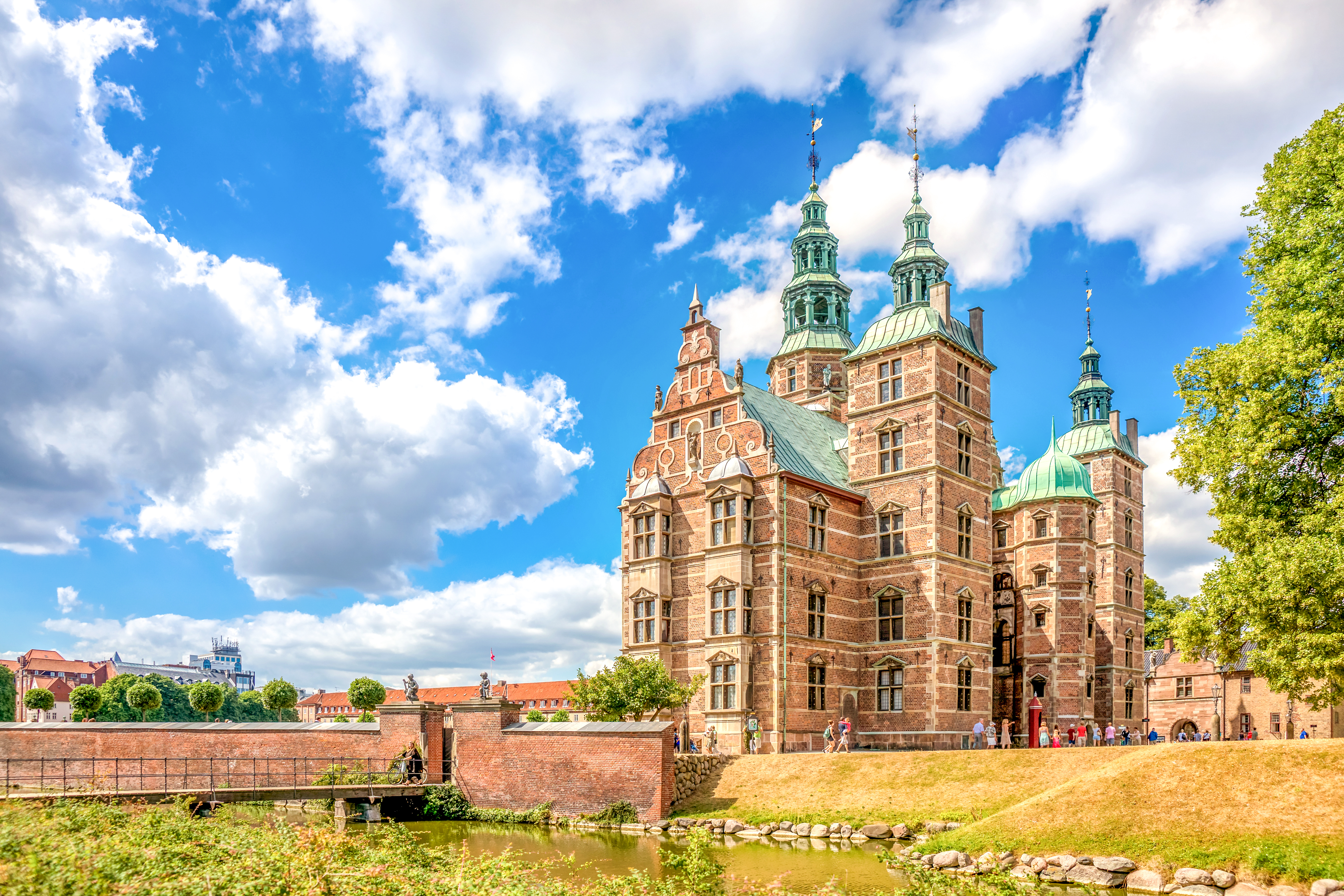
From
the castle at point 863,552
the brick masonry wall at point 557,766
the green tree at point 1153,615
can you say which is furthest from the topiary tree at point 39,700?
the green tree at point 1153,615

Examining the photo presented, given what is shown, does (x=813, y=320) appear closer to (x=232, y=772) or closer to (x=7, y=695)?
(x=232, y=772)

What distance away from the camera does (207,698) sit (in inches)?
2331

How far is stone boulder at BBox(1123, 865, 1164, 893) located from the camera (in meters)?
20.5

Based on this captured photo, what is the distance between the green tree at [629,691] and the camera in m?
35.7

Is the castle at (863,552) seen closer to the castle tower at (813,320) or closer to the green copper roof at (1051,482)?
the green copper roof at (1051,482)

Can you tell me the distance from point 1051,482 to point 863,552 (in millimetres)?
12453

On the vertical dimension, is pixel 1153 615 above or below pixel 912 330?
below

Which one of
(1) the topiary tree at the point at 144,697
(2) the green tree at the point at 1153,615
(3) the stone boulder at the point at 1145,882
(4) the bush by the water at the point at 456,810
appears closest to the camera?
(3) the stone boulder at the point at 1145,882

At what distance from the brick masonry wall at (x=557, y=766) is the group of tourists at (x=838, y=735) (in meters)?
7.37

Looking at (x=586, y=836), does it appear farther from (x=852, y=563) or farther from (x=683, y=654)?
(x=852, y=563)

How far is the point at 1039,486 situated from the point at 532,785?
2929 centimetres

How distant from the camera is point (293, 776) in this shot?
3450 cm

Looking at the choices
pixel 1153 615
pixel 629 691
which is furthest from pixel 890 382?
pixel 1153 615

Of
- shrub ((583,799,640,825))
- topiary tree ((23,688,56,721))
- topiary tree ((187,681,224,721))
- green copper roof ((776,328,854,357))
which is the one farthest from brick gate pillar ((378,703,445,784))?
topiary tree ((23,688,56,721))
